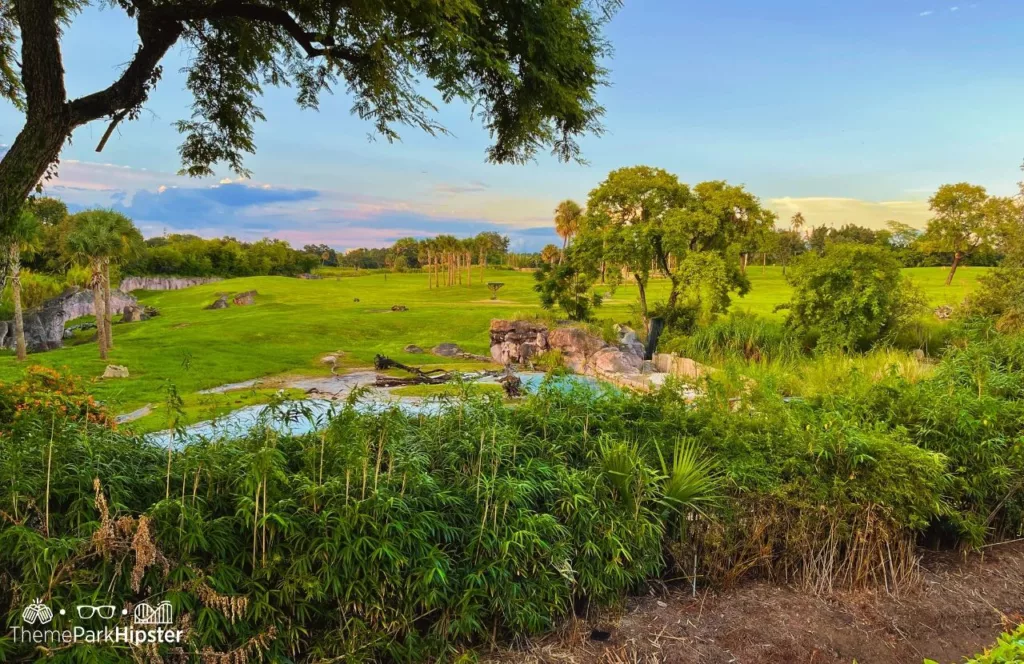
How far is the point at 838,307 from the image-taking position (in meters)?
14.3

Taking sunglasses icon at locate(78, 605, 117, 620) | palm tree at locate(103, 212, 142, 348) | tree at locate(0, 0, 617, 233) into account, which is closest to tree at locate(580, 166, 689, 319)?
tree at locate(0, 0, 617, 233)

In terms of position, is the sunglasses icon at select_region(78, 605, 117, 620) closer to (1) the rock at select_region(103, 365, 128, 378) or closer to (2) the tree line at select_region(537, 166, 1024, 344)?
(2) the tree line at select_region(537, 166, 1024, 344)

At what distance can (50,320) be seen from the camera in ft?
108

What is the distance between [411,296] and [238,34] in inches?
1736

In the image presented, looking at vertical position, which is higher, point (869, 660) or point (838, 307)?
point (838, 307)

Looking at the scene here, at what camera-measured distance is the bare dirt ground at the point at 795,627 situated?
11.2ft

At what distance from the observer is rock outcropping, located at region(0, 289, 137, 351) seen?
29.7m

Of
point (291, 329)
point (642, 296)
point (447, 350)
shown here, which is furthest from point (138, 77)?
point (291, 329)

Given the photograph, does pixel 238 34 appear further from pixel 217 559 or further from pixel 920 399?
pixel 920 399

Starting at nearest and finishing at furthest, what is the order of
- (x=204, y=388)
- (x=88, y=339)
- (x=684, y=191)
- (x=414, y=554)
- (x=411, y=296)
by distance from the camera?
(x=414, y=554)
(x=204, y=388)
(x=684, y=191)
(x=88, y=339)
(x=411, y=296)

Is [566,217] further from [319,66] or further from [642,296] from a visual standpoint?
[319,66]

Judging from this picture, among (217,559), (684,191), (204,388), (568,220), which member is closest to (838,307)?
(684,191)

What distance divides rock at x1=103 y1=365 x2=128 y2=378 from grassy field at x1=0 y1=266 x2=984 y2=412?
323 mm

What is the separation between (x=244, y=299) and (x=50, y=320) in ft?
44.7
